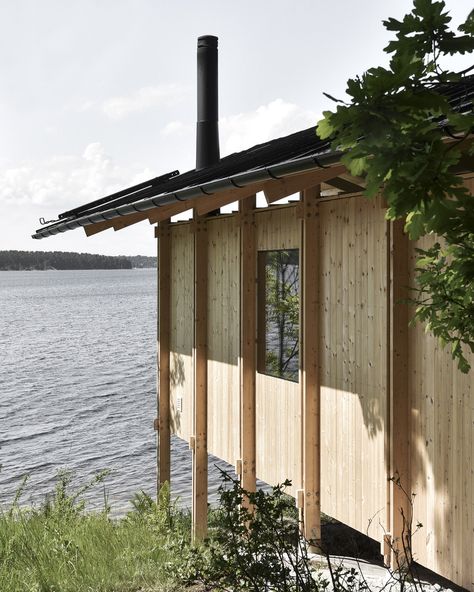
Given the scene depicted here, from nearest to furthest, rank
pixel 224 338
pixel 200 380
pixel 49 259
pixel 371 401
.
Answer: pixel 371 401 → pixel 224 338 → pixel 200 380 → pixel 49 259

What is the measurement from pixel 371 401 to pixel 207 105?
6.32 meters

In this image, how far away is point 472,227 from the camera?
2.02m

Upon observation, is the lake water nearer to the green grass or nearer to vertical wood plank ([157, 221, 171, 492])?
vertical wood plank ([157, 221, 171, 492])

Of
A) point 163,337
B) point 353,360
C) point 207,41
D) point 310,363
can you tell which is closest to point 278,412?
point 310,363

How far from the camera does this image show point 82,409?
27.2m

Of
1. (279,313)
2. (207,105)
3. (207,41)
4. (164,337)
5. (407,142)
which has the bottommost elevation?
(164,337)

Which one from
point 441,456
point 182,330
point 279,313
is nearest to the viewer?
point 441,456

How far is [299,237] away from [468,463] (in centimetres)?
284

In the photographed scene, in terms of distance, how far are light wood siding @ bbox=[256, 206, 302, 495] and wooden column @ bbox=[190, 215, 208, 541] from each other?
4.49 ft

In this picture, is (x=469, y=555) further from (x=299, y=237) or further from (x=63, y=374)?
(x=63, y=374)

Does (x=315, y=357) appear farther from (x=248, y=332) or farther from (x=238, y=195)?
(x=238, y=195)

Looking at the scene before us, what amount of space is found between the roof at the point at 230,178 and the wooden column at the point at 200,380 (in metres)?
0.94

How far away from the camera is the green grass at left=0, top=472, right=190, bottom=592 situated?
6.10 m

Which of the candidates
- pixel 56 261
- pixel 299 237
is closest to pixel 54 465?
pixel 299 237
